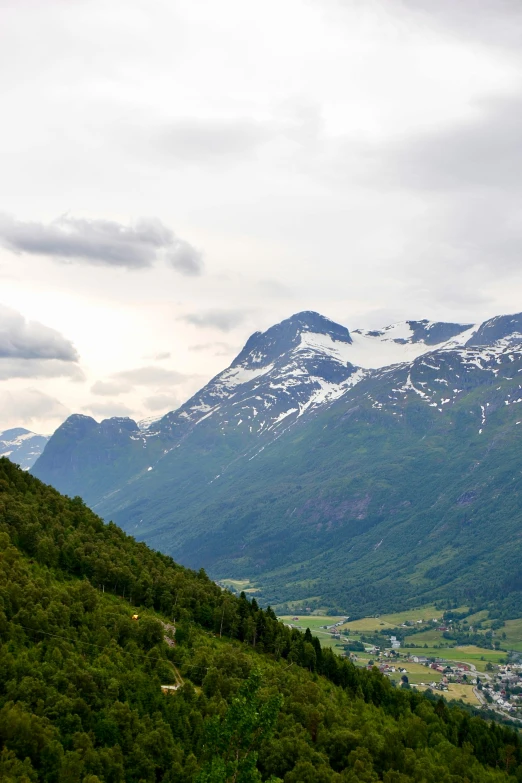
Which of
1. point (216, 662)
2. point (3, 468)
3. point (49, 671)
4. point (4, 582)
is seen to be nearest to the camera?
point (49, 671)

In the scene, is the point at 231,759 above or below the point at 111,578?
below

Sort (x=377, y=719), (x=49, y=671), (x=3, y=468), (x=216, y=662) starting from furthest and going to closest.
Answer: (x=3, y=468)
(x=377, y=719)
(x=216, y=662)
(x=49, y=671)

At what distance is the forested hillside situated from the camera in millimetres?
73312

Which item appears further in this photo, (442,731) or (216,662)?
(442,731)

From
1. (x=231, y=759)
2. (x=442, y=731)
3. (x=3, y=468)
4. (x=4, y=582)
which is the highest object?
(x=3, y=468)

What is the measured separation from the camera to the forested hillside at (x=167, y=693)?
7331 centimetres

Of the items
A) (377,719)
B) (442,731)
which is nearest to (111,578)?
(377,719)

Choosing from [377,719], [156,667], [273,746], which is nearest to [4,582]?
[156,667]

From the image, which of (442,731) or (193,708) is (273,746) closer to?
(193,708)

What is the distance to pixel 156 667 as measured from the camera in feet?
322

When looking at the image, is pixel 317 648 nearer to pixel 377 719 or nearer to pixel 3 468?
pixel 377 719

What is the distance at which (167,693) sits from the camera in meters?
93.0

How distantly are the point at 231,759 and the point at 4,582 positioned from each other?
45.1m

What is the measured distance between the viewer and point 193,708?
3593 inches
